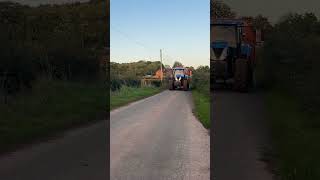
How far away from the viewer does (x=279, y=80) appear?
928cm

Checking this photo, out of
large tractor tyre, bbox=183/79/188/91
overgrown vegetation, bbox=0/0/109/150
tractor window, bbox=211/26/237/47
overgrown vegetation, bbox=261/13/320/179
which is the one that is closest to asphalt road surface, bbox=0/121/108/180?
overgrown vegetation, bbox=0/0/109/150

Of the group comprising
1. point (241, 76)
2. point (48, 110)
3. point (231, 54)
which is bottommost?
point (48, 110)

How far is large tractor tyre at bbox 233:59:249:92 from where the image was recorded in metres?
11.0

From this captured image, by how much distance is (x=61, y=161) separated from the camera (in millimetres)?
7016

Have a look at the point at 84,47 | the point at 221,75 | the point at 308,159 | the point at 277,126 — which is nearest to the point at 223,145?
the point at 277,126

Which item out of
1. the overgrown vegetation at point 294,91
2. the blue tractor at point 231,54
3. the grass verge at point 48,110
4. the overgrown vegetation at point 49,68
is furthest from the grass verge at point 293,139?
the grass verge at point 48,110

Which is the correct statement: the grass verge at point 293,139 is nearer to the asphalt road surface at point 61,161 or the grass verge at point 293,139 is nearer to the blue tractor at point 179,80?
the asphalt road surface at point 61,161

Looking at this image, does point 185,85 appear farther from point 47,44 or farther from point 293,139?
point 293,139

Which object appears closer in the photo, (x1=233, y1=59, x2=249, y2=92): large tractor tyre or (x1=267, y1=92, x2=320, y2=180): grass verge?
(x1=267, y1=92, x2=320, y2=180): grass verge

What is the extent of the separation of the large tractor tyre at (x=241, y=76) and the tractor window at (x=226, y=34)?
568 mm

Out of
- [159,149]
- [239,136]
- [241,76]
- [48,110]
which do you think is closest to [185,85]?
[48,110]

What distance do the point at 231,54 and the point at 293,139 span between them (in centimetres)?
496

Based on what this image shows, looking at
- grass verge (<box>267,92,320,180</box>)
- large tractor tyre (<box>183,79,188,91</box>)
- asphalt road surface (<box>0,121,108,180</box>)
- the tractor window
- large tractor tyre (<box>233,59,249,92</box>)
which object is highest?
the tractor window

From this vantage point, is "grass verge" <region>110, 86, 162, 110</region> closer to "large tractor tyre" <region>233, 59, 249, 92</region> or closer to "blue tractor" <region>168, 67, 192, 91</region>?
"blue tractor" <region>168, 67, 192, 91</region>
